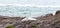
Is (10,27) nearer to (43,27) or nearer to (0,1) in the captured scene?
(43,27)

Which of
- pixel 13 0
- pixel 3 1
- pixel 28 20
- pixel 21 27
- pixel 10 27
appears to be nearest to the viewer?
pixel 10 27

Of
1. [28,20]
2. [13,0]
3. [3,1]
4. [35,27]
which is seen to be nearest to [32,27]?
[35,27]

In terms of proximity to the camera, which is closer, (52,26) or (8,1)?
(52,26)

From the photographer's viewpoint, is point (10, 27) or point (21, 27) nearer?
point (10, 27)

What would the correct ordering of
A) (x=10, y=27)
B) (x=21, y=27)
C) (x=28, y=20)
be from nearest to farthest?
(x=10, y=27) → (x=21, y=27) → (x=28, y=20)

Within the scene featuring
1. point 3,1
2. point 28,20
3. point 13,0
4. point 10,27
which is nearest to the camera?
point 10,27

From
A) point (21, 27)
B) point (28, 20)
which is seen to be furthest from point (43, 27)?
point (28, 20)

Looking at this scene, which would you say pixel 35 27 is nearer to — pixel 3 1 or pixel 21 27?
pixel 21 27

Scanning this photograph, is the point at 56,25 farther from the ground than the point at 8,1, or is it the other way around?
the point at 56,25

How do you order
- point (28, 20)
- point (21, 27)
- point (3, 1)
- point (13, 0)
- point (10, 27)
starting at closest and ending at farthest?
point (10, 27) < point (21, 27) < point (28, 20) < point (3, 1) < point (13, 0)
